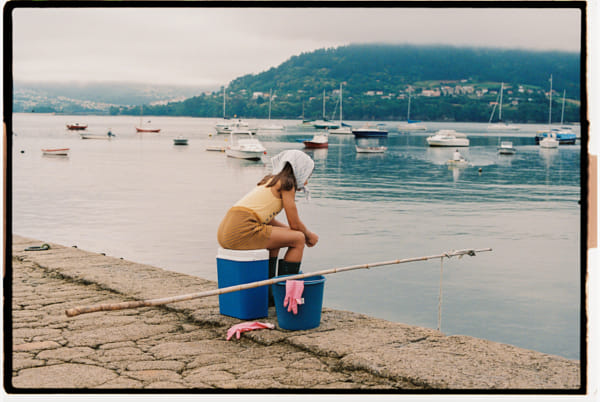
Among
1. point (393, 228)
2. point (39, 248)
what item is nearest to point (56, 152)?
point (393, 228)

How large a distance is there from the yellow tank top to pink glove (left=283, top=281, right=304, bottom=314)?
52 cm

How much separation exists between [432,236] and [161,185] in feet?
54.4

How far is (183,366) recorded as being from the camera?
12.0 ft

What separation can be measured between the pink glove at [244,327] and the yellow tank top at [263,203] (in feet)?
2.22

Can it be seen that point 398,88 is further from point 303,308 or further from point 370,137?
point 303,308

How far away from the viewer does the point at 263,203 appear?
4488 mm

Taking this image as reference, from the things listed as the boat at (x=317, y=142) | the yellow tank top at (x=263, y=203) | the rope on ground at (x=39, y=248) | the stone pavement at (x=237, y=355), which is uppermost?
the boat at (x=317, y=142)

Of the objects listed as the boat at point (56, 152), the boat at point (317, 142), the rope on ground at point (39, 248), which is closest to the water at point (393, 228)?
the rope on ground at point (39, 248)

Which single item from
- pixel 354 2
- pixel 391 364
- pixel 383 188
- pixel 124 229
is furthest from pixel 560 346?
pixel 383 188

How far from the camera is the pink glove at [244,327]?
13.6 feet

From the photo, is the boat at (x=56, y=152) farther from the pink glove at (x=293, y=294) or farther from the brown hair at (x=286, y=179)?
the pink glove at (x=293, y=294)

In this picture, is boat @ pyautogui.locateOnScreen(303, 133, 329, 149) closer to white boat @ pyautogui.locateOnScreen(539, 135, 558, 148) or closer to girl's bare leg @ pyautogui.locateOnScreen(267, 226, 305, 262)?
white boat @ pyautogui.locateOnScreen(539, 135, 558, 148)

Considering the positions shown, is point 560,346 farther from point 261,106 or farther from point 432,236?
point 261,106

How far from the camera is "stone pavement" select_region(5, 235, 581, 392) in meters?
3.41
